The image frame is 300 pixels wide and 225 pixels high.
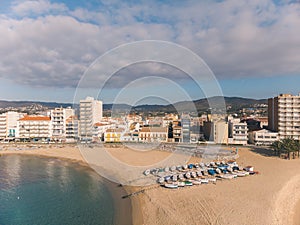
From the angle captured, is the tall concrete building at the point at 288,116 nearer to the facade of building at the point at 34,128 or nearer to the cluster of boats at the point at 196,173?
the cluster of boats at the point at 196,173

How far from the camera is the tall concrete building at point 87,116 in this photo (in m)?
34.6

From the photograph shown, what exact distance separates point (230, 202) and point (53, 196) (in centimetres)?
940

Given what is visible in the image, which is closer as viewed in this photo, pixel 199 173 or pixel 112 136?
pixel 199 173

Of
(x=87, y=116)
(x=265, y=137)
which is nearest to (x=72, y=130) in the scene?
(x=87, y=116)

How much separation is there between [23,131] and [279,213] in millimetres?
35047

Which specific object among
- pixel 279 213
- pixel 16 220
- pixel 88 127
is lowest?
pixel 16 220

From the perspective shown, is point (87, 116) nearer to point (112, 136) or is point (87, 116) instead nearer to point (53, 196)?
point (112, 136)

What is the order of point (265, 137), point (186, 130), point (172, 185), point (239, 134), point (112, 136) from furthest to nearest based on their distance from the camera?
1. point (112, 136)
2. point (186, 130)
3. point (239, 134)
4. point (265, 137)
5. point (172, 185)

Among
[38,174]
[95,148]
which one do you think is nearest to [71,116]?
[95,148]

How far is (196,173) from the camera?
15.2 meters

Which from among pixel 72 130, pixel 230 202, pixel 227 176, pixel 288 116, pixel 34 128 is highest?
pixel 288 116

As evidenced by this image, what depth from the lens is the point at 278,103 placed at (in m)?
27.3

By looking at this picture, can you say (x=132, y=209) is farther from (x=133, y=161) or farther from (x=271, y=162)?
(x=271, y=162)

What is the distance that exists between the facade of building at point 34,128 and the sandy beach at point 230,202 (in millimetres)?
25485
